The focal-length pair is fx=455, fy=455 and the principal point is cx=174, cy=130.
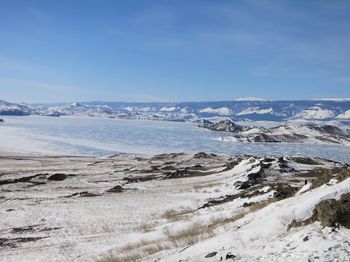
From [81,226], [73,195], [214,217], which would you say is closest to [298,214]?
[214,217]

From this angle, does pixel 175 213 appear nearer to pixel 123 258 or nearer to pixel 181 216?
pixel 181 216

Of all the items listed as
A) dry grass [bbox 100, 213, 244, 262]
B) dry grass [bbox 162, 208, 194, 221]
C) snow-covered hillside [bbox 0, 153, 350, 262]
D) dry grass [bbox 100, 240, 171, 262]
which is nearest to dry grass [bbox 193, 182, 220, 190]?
snow-covered hillside [bbox 0, 153, 350, 262]

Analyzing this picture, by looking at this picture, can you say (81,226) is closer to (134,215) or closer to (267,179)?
(134,215)

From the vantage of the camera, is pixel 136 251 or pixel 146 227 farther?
pixel 146 227

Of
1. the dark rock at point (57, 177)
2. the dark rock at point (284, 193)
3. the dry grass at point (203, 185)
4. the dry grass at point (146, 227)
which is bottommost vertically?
the dark rock at point (57, 177)

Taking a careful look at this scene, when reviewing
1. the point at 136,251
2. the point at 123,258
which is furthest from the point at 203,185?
the point at 123,258

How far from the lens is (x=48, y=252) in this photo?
21.1 meters

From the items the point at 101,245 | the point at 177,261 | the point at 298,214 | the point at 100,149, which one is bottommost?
the point at 100,149

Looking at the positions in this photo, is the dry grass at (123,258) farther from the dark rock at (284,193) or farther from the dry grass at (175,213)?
the dry grass at (175,213)

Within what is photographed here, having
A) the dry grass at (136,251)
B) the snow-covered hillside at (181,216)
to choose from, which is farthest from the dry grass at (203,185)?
the dry grass at (136,251)

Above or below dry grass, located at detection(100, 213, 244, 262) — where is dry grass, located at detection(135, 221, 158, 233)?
below

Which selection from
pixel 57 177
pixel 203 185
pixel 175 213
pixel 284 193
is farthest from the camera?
pixel 57 177

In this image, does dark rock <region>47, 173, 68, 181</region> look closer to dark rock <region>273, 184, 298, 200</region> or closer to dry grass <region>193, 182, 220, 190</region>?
dry grass <region>193, 182, 220, 190</region>

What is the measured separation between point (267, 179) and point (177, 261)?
119ft
